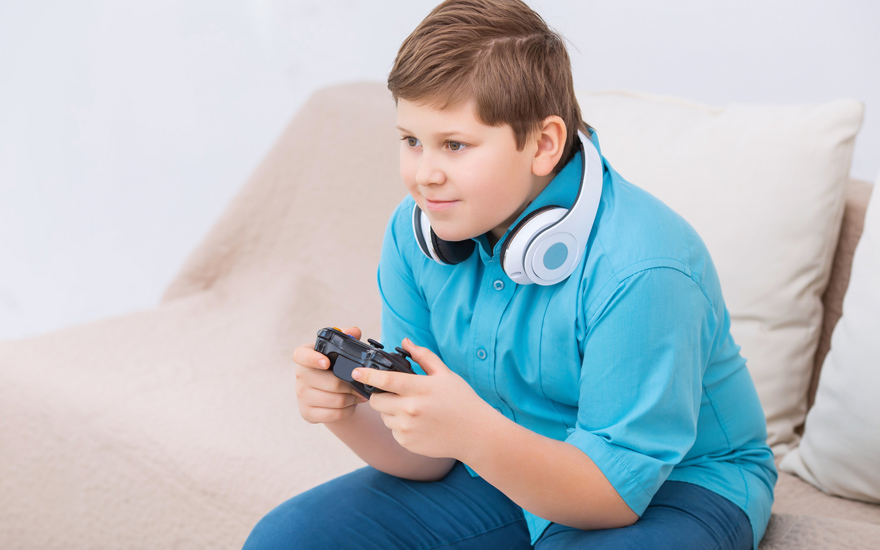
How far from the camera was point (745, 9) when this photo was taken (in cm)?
146

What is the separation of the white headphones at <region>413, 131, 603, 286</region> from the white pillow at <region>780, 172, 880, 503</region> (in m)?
0.48

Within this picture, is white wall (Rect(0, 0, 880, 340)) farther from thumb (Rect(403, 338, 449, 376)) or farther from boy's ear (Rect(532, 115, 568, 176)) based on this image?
thumb (Rect(403, 338, 449, 376))

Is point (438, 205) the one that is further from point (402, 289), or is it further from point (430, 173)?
point (402, 289)

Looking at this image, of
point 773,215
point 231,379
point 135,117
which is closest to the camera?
point 773,215

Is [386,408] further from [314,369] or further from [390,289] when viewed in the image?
[390,289]

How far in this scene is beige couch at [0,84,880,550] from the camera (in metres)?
1.21

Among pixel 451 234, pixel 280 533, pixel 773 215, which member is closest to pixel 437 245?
pixel 451 234

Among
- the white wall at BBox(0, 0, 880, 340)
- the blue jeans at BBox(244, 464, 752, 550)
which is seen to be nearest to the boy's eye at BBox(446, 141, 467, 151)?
the blue jeans at BBox(244, 464, 752, 550)

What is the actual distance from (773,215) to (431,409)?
701 mm

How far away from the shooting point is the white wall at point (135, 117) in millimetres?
2121

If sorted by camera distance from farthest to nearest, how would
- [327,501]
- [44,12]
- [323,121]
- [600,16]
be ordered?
[44,12]
[323,121]
[600,16]
[327,501]

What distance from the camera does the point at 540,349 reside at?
0.81 meters

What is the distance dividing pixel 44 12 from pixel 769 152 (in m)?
1.97

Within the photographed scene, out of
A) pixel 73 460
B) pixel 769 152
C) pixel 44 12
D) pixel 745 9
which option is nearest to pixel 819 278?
pixel 769 152
